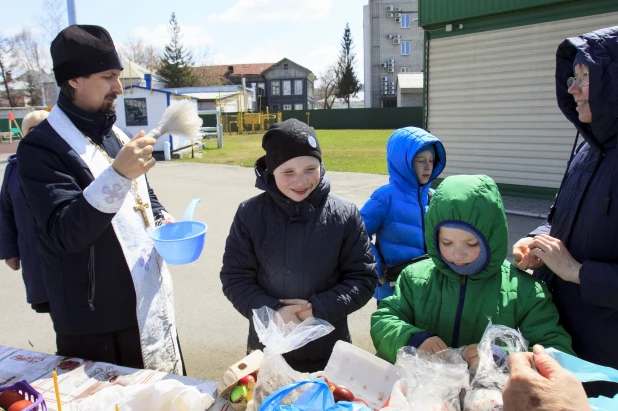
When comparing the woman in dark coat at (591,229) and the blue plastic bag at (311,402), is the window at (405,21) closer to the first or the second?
the woman in dark coat at (591,229)

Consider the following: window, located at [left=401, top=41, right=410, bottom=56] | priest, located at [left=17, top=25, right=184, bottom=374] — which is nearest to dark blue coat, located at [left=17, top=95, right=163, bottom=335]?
priest, located at [left=17, top=25, right=184, bottom=374]

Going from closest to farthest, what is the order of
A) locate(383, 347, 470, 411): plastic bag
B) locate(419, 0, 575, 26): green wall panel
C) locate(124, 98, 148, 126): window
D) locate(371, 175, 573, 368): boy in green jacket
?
locate(383, 347, 470, 411): plastic bag
locate(371, 175, 573, 368): boy in green jacket
locate(419, 0, 575, 26): green wall panel
locate(124, 98, 148, 126): window

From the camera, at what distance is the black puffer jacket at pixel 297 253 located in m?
1.98

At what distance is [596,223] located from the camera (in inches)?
65.3

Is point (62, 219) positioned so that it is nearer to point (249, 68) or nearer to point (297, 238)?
point (297, 238)

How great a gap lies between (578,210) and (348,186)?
343 inches

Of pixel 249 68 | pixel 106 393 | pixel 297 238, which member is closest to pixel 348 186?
pixel 297 238

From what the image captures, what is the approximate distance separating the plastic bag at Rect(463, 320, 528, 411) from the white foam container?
0.78ft

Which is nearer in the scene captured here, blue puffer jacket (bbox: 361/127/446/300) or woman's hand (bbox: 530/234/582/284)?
woman's hand (bbox: 530/234/582/284)

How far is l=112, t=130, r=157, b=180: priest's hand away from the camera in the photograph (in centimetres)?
170

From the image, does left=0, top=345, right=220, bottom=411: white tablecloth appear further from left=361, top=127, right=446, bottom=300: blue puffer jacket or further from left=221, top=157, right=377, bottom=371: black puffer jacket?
left=361, top=127, right=446, bottom=300: blue puffer jacket

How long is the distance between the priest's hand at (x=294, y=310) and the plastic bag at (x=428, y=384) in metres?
0.52

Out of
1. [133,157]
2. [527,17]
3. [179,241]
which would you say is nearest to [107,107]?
[133,157]

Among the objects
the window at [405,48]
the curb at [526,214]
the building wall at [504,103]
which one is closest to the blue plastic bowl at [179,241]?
the curb at [526,214]
